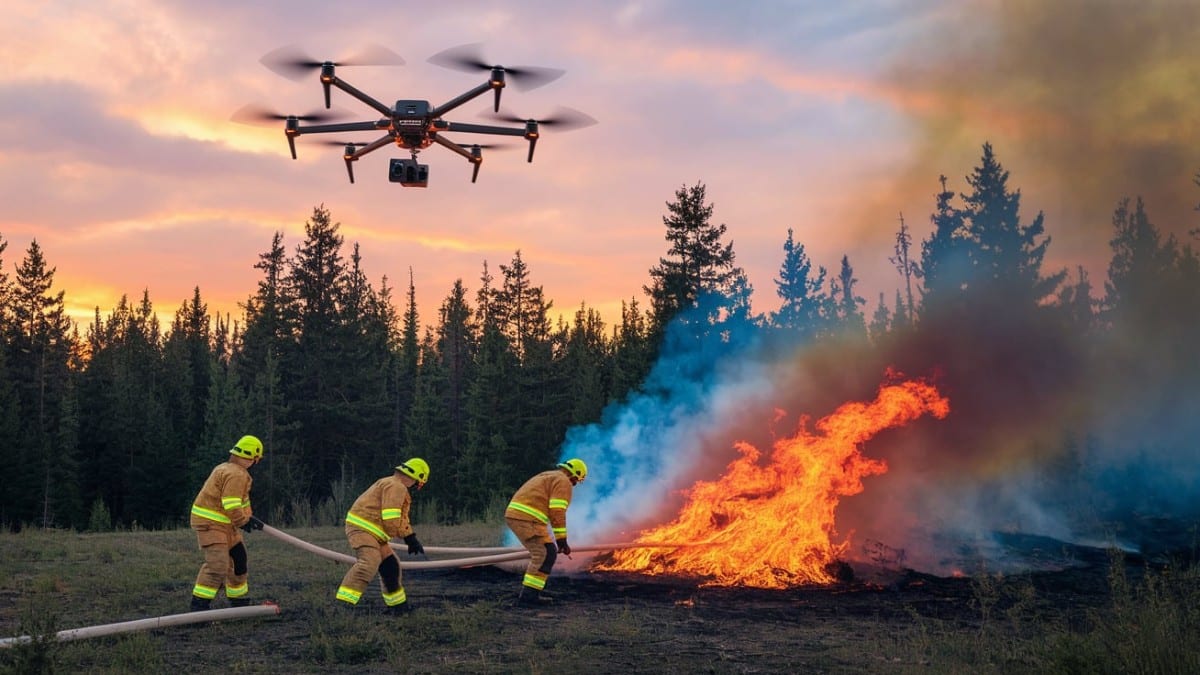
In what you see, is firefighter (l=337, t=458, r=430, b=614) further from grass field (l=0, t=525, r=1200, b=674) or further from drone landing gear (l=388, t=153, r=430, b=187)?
drone landing gear (l=388, t=153, r=430, b=187)

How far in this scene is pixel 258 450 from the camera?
39.6ft

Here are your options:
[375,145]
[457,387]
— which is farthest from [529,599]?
[457,387]

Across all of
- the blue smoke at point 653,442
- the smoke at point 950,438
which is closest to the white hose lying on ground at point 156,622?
the blue smoke at point 653,442

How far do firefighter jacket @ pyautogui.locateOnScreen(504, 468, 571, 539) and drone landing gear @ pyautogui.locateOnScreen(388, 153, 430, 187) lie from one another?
5280 millimetres

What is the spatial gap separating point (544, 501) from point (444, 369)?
5456cm

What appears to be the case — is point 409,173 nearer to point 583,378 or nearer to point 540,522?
point 540,522

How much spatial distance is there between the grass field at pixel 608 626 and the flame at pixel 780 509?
903 millimetres

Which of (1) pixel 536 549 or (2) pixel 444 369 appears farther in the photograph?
(2) pixel 444 369

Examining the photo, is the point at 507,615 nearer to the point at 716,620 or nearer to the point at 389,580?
the point at 389,580

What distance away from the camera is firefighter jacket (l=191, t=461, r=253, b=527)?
1139 cm

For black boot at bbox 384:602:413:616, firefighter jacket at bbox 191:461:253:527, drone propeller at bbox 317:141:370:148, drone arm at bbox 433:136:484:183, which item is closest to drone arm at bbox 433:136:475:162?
drone arm at bbox 433:136:484:183

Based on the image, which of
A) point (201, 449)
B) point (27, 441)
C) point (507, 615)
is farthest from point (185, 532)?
point (27, 441)

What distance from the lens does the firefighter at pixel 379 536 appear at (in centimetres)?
1135

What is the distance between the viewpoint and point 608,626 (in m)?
11.1
